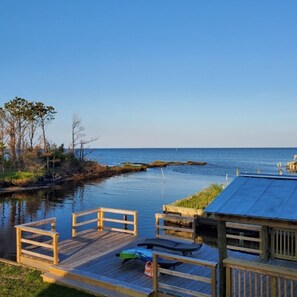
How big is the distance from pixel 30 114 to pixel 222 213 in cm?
4268

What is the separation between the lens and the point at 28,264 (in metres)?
9.50

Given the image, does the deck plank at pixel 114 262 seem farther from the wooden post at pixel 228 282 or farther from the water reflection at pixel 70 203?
the water reflection at pixel 70 203

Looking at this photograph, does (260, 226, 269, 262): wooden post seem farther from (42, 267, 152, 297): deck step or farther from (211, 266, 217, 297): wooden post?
(42, 267, 152, 297): deck step

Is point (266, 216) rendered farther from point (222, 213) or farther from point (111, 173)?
point (111, 173)

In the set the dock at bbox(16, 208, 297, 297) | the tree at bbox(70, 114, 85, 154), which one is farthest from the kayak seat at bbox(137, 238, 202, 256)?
the tree at bbox(70, 114, 85, 154)

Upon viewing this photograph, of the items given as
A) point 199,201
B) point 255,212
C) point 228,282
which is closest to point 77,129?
point 199,201

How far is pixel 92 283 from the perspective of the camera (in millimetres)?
7918

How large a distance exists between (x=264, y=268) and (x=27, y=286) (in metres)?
5.40

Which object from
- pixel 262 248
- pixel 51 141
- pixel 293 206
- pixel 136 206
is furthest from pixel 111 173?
pixel 293 206

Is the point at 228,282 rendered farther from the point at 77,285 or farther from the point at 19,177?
the point at 19,177

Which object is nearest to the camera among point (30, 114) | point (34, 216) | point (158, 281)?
point (158, 281)

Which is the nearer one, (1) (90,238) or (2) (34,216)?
(1) (90,238)

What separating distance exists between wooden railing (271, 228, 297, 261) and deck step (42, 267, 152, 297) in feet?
12.0

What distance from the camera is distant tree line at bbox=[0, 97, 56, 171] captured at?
3972 centimetres
